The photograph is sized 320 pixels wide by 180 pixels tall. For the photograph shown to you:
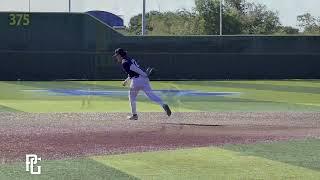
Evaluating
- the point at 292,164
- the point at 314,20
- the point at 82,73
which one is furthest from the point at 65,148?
the point at 314,20

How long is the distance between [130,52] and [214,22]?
91.2ft

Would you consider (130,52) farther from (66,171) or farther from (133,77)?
(66,171)

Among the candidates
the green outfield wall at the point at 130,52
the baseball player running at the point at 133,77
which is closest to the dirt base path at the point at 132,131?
the baseball player running at the point at 133,77

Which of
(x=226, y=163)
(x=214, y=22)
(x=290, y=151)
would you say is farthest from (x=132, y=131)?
(x=214, y=22)

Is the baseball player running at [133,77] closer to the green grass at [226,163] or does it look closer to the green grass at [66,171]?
the green grass at [226,163]

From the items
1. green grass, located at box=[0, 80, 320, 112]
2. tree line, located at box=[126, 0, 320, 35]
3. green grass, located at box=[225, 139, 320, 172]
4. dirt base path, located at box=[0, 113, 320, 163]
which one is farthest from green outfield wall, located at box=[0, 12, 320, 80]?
green grass, located at box=[225, 139, 320, 172]

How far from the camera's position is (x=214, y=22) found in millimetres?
60406

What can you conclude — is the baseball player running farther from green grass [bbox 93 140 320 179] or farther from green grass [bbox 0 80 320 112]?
green grass [bbox 93 140 320 179]

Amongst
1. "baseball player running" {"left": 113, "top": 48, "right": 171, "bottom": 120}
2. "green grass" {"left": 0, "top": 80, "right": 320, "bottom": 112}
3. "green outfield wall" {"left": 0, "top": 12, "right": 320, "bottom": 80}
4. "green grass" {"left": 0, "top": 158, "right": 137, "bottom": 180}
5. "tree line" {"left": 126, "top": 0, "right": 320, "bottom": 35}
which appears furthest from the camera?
"tree line" {"left": 126, "top": 0, "right": 320, "bottom": 35}

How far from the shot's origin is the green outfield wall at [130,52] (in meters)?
32.4

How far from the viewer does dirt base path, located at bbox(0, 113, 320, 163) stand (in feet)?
33.3

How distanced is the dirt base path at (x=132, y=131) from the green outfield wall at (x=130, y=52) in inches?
678

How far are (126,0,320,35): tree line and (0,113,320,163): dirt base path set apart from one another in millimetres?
39522

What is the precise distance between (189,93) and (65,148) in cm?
1440
